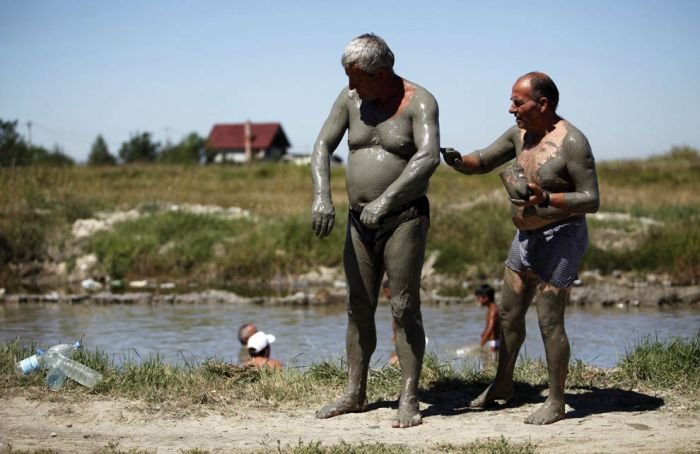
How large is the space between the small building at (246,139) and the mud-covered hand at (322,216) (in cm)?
6675

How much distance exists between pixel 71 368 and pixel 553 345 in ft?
11.0

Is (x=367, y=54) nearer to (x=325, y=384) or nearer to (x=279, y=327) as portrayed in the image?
(x=325, y=384)

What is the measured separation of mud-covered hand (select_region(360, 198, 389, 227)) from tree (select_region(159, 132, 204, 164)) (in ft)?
149

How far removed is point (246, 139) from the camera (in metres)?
72.6

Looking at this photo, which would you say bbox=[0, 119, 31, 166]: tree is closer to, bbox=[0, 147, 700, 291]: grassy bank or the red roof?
bbox=[0, 147, 700, 291]: grassy bank

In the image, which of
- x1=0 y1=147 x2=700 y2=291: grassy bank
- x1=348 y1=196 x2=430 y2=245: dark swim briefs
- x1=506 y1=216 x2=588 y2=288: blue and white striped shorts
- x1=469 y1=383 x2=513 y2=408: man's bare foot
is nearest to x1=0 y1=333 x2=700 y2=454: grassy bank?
x1=469 y1=383 x2=513 y2=408: man's bare foot

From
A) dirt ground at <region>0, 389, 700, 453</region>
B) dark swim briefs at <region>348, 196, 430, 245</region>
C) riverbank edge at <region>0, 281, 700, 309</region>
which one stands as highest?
dark swim briefs at <region>348, 196, 430, 245</region>

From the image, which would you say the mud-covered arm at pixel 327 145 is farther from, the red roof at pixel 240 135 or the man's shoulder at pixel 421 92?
the red roof at pixel 240 135

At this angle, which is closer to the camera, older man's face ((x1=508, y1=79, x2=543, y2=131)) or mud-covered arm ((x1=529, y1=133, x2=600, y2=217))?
mud-covered arm ((x1=529, y1=133, x2=600, y2=217))

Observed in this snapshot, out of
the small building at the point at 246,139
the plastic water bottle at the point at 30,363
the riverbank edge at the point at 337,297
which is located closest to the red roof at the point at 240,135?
the small building at the point at 246,139

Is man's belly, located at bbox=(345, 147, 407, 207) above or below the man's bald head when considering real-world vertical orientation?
below

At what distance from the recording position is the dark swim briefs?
19.9 ft

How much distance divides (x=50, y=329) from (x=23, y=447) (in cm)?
944

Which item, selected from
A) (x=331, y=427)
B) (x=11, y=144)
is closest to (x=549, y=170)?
(x=331, y=427)
